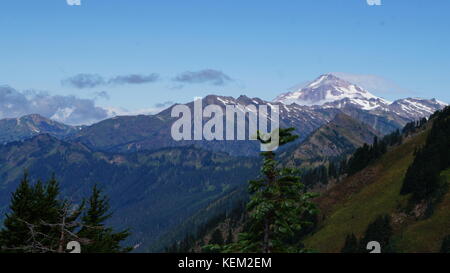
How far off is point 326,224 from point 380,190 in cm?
1657

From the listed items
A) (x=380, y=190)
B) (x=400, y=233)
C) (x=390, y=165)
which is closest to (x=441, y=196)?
(x=400, y=233)

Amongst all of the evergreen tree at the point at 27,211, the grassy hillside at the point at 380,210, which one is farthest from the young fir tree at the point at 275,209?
the grassy hillside at the point at 380,210

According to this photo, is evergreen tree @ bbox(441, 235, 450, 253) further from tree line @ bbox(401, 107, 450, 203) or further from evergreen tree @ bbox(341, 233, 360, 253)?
tree line @ bbox(401, 107, 450, 203)

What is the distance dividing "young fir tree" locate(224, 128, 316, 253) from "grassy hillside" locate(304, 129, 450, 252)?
63.6 m

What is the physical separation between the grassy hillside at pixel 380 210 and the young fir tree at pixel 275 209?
63648mm

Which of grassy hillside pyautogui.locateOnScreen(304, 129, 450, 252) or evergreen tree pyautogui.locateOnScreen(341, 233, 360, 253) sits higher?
grassy hillside pyautogui.locateOnScreen(304, 129, 450, 252)

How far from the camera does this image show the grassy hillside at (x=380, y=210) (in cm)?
8086

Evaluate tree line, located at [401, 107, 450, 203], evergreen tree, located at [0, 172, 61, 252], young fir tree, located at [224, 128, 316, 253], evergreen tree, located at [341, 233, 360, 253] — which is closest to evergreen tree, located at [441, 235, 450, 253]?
evergreen tree, located at [341, 233, 360, 253]

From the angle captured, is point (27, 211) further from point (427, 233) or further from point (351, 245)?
point (427, 233)

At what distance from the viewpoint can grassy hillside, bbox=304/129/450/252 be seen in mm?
80863

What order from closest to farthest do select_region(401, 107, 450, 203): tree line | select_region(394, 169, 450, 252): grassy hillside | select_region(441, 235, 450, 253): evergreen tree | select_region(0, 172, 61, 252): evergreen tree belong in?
select_region(0, 172, 61, 252): evergreen tree
select_region(441, 235, 450, 253): evergreen tree
select_region(394, 169, 450, 252): grassy hillside
select_region(401, 107, 450, 203): tree line

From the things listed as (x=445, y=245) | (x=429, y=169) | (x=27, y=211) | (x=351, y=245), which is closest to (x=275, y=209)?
(x=27, y=211)
